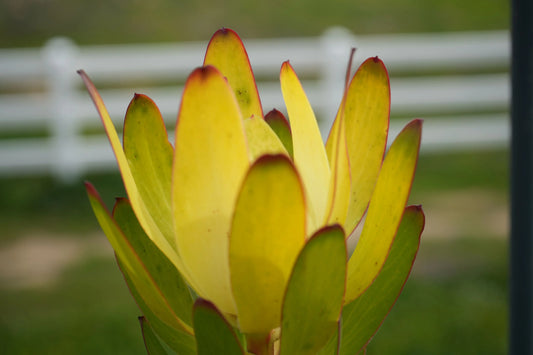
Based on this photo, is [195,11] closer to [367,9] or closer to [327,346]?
[367,9]

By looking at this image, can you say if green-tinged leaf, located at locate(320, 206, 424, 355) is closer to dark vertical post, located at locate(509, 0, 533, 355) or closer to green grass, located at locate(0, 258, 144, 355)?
dark vertical post, located at locate(509, 0, 533, 355)

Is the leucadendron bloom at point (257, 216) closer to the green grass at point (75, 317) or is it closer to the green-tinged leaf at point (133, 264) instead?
the green-tinged leaf at point (133, 264)

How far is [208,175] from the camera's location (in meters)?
0.28

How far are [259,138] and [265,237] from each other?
64mm

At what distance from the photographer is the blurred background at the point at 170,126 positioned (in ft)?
8.71

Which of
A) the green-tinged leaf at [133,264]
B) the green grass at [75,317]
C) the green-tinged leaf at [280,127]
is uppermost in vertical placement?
the green-tinged leaf at [280,127]

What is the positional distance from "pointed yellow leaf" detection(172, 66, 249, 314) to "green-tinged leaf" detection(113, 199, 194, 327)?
5 centimetres

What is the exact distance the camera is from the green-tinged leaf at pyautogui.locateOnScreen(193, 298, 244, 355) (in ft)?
0.90

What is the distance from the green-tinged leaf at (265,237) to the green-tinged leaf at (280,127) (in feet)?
0.42

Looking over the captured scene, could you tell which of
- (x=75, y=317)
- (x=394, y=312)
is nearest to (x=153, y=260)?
(x=394, y=312)

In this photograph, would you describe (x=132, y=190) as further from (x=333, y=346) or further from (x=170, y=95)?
(x=170, y=95)

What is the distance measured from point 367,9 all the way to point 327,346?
372 inches

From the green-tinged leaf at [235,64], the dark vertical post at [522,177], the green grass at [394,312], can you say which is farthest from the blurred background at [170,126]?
the green-tinged leaf at [235,64]

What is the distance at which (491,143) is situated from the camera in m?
5.41
